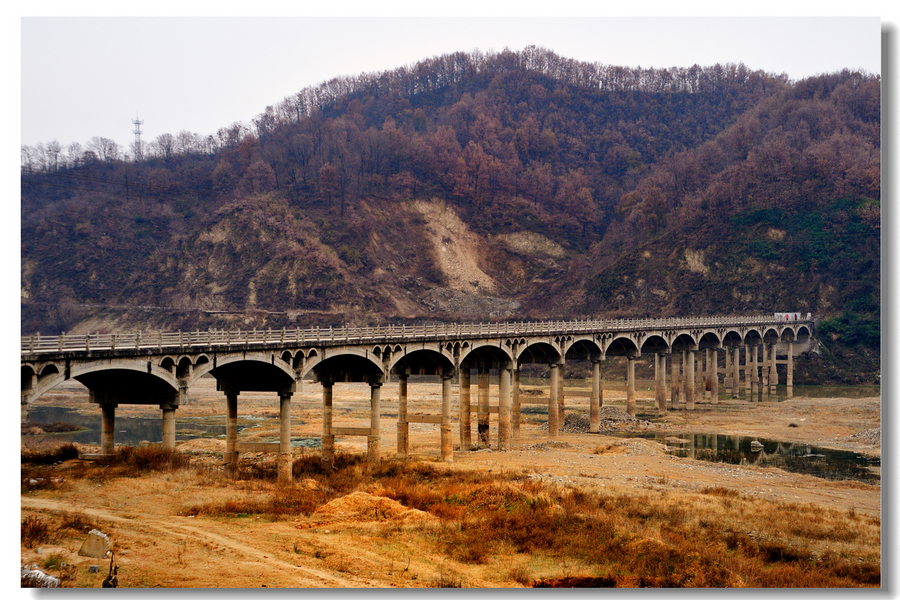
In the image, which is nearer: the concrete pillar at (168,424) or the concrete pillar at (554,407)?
the concrete pillar at (168,424)

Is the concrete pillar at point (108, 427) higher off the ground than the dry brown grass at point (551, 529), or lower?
higher

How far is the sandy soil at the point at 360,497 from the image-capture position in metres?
20.9

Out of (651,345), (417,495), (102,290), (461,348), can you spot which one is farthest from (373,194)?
(417,495)

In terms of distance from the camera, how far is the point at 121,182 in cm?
15025

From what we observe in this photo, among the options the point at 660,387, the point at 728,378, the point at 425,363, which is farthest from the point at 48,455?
the point at 728,378

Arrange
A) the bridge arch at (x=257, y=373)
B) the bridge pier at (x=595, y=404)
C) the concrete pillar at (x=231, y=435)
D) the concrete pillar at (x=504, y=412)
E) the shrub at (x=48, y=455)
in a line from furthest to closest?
the bridge pier at (x=595, y=404), the concrete pillar at (x=504, y=412), the concrete pillar at (x=231, y=435), the shrub at (x=48, y=455), the bridge arch at (x=257, y=373)

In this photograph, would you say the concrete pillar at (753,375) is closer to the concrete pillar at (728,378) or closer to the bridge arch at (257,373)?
the concrete pillar at (728,378)

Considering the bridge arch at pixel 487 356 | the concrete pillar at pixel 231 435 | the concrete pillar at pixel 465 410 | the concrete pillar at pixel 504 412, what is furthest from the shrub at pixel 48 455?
the concrete pillar at pixel 504 412

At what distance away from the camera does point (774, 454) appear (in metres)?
53.8

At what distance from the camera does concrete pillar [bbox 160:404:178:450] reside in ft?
115

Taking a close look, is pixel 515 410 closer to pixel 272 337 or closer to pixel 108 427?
pixel 272 337

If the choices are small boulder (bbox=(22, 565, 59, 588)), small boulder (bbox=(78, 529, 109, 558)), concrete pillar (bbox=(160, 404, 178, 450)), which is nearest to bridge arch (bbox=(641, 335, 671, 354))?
concrete pillar (bbox=(160, 404, 178, 450))

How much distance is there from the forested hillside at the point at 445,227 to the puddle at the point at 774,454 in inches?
1961

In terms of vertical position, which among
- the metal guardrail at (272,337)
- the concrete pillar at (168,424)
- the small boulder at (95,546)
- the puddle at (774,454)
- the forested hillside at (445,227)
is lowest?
the puddle at (774,454)
